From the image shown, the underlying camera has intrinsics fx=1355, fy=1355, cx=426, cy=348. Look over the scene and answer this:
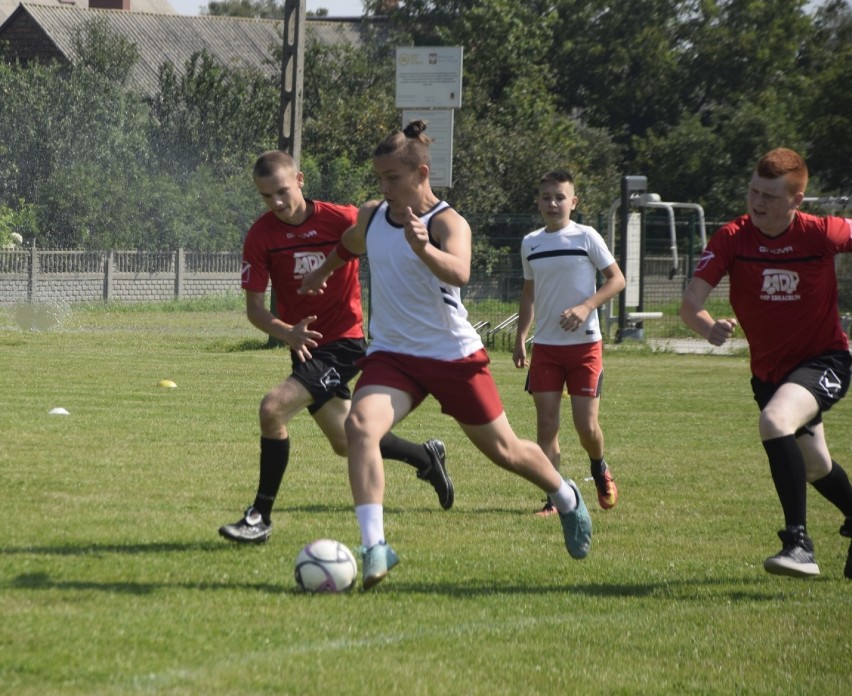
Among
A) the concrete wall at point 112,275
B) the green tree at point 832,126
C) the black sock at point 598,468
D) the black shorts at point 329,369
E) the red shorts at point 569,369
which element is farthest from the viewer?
the green tree at point 832,126

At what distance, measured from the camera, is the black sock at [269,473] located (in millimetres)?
6773

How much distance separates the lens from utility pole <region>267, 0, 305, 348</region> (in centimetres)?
2245

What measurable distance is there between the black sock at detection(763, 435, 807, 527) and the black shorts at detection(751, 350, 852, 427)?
0.25m

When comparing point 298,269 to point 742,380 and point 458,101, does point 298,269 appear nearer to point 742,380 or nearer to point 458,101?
point 742,380

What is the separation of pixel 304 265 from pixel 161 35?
179ft

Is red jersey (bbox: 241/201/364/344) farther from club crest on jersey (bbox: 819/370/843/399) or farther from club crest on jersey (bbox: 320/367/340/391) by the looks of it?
club crest on jersey (bbox: 819/370/843/399)

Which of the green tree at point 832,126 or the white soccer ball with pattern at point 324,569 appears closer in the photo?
the white soccer ball with pattern at point 324,569

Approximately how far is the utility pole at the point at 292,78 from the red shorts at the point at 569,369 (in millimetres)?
14510

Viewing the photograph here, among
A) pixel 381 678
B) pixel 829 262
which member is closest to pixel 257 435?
pixel 829 262

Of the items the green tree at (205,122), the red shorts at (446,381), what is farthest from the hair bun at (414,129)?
the green tree at (205,122)

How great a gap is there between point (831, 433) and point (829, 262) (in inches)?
266

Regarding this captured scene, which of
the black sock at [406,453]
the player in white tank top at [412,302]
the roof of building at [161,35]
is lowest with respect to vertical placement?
the black sock at [406,453]

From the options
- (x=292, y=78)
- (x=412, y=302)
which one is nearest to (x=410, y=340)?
(x=412, y=302)

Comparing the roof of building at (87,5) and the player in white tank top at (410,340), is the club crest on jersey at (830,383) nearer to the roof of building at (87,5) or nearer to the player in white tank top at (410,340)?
the player in white tank top at (410,340)
